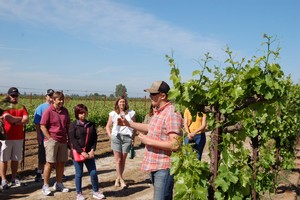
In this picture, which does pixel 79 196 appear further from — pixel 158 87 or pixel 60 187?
pixel 158 87

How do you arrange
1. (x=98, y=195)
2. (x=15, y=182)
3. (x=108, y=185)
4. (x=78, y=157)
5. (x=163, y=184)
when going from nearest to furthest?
1. (x=163, y=184)
2. (x=78, y=157)
3. (x=98, y=195)
4. (x=15, y=182)
5. (x=108, y=185)

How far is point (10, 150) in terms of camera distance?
5914 millimetres

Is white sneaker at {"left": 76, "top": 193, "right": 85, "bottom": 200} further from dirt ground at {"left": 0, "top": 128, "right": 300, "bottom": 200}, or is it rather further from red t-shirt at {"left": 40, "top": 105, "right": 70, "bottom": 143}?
red t-shirt at {"left": 40, "top": 105, "right": 70, "bottom": 143}

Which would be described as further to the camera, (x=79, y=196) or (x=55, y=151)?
(x=55, y=151)

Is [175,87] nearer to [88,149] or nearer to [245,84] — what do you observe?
[245,84]

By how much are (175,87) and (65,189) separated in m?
3.89

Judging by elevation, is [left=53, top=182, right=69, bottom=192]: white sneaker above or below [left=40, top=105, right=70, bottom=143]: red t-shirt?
below

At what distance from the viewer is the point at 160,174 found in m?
3.19

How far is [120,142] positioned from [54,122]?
1242 millimetres

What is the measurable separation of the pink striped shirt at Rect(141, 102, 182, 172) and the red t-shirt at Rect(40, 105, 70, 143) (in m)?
2.94

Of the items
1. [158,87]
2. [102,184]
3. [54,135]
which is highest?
[158,87]

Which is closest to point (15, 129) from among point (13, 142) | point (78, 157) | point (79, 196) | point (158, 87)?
point (13, 142)

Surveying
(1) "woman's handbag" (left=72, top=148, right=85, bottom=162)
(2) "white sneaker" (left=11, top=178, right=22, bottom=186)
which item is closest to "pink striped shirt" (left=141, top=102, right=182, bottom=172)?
(1) "woman's handbag" (left=72, top=148, right=85, bottom=162)

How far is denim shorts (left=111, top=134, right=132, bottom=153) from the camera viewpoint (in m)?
6.07
